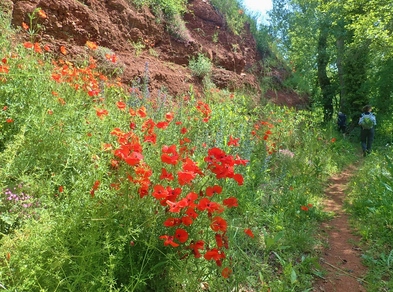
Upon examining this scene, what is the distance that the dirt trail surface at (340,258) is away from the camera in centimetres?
263

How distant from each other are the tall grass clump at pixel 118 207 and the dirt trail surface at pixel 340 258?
16cm

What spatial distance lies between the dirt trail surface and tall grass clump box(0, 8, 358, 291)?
16 cm

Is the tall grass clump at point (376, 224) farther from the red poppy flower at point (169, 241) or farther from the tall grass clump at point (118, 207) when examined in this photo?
the red poppy flower at point (169, 241)

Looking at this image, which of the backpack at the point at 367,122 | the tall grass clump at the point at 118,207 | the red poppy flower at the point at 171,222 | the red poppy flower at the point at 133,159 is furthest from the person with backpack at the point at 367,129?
the red poppy flower at the point at 133,159

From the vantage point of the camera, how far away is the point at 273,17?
26.2m

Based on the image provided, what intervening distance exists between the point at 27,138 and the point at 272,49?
42.2ft

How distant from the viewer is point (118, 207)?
1708 millimetres

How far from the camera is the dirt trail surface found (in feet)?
8.64

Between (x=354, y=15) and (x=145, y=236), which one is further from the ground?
(x=354, y=15)

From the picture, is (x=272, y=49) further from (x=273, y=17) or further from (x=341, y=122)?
(x=273, y=17)

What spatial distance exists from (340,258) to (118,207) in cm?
239

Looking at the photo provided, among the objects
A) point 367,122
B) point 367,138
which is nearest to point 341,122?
point 367,138

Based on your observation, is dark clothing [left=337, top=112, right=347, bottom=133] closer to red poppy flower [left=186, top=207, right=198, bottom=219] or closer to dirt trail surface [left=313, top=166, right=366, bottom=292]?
→ dirt trail surface [left=313, top=166, right=366, bottom=292]

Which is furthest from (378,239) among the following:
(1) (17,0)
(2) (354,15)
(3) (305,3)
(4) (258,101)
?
(3) (305,3)
